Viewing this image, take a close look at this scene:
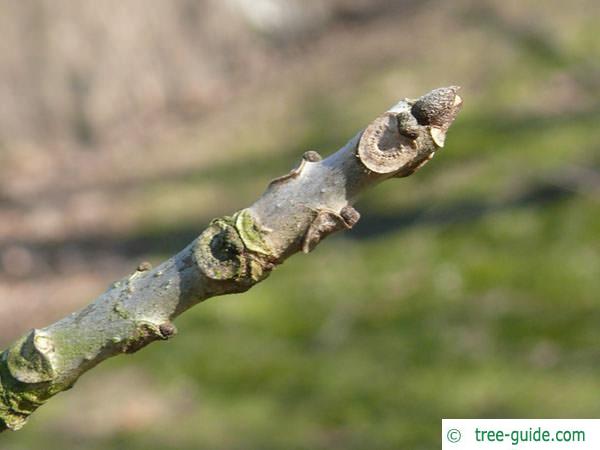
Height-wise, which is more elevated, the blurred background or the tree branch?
the blurred background

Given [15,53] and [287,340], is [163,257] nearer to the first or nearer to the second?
[287,340]

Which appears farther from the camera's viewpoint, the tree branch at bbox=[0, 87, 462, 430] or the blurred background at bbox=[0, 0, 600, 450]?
the blurred background at bbox=[0, 0, 600, 450]

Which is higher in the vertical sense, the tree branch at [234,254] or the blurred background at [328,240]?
the blurred background at [328,240]

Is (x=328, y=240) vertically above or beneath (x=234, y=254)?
above

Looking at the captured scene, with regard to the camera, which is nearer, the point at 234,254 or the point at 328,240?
the point at 234,254

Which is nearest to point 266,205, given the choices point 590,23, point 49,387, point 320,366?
point 49,387

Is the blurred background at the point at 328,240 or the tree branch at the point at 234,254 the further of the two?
the blurred background at the point at 328,240
